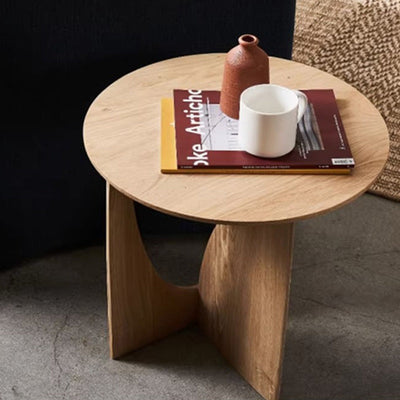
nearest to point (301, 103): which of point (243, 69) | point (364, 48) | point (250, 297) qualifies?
point (243, 69)

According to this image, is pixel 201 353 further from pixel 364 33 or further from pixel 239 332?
pixel 364 33

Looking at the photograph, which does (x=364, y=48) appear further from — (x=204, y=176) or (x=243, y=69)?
Result: (x=204, y=176)

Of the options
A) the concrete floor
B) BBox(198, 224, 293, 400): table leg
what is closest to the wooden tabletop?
BBox(198, 224, 293, 400): table leg

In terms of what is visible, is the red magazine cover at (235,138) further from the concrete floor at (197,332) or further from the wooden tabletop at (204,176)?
the concrete floor at (197,332)

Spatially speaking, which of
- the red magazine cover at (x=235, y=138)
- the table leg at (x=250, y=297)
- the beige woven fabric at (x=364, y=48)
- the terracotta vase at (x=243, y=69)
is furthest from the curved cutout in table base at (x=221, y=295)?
the beige woven fabric at (x=364, y=48)

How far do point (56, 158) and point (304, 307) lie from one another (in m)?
Result: 0.58

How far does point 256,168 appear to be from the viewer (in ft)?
4.26

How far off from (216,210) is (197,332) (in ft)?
1.76

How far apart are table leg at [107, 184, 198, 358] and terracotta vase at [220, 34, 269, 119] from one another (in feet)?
0.81

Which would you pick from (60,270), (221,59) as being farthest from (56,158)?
(221,59)

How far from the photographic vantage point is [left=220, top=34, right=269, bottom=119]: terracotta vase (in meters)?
1.35

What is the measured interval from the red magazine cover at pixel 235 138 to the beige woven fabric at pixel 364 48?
2.08 feet

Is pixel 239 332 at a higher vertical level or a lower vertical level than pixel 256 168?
lower

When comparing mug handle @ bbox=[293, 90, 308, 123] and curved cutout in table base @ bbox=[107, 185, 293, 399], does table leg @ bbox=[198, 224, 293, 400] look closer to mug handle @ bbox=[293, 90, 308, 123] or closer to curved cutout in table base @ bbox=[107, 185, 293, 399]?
curved cutout in table base @ bbox=[107, 185, 293, 399]
